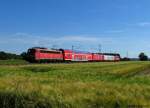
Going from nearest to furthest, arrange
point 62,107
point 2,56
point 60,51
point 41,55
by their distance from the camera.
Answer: point 62,107, point 41,55, point 60,51, point 2,56

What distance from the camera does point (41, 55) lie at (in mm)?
76062

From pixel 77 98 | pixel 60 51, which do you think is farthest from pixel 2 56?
pixel 77 98

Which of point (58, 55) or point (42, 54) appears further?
point (58, 55)

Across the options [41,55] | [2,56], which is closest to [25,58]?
[41,55]

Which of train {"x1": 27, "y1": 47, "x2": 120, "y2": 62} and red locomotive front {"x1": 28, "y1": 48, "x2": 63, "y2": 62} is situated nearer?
red locomotive front {"x1": 28, "y1": 48, "x2": 63, "y2": 62}

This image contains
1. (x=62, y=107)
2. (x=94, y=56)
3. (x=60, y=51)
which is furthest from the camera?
(x=94, y=56)

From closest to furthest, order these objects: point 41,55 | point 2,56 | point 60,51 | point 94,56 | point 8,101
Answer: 1. point 8,101
2. point 41,55
3. point 60,51
4. point 2,56
5. point 94,56

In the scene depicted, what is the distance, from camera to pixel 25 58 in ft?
263

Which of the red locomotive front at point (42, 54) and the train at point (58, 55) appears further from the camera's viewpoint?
the train at point (58, 55)

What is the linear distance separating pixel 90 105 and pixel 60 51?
7536 cm

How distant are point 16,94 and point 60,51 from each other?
2929 inches

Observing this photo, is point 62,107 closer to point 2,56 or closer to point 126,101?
point 126,101

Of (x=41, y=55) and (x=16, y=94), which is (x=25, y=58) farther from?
(x=16, y=94)

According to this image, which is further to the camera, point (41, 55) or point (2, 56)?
point (2, 56)
